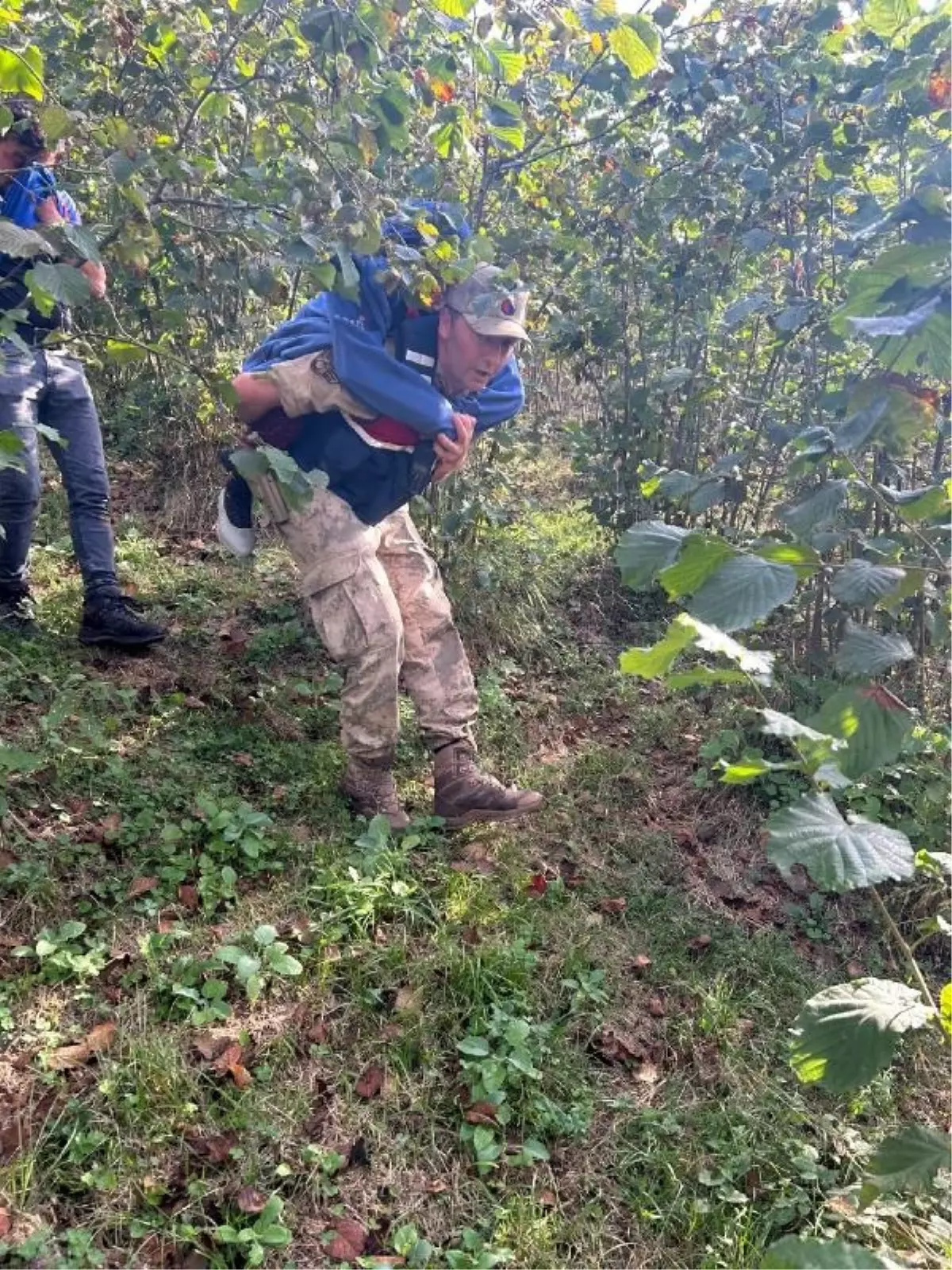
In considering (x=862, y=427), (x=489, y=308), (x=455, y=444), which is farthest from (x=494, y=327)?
(x=862, y=427)

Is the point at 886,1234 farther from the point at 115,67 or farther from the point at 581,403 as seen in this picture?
the point at 581,403

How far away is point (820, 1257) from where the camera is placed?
3.38ft

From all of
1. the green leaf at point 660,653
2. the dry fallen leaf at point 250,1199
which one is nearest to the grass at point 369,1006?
the dry fallen leaf at point 250,1199

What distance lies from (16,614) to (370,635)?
1645 mm

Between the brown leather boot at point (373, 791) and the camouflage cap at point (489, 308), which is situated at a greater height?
the camouflage cap at point (489, 308)

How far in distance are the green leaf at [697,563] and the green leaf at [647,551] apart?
9cm

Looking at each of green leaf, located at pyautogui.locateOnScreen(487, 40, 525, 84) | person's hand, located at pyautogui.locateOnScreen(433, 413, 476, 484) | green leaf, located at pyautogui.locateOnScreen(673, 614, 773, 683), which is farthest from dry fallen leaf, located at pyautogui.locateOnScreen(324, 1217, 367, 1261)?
green leaf, located at pyautogui.locateOnScreen(487, 40, 525, 84)

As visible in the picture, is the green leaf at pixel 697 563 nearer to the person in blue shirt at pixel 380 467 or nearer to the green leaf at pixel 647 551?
the green leaf at pixel 647 551

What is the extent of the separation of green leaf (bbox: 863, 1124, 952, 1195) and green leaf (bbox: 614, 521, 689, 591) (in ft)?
2.96

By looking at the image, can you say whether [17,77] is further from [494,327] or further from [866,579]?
[866,579]

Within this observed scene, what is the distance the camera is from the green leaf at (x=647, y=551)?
1.55 meters

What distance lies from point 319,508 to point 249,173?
1.01 m

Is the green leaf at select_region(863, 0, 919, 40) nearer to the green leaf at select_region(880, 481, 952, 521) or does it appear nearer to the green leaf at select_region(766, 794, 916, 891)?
the green leaf at select_region(880, 481, 952, 521)

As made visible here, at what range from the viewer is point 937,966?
3.03 m
